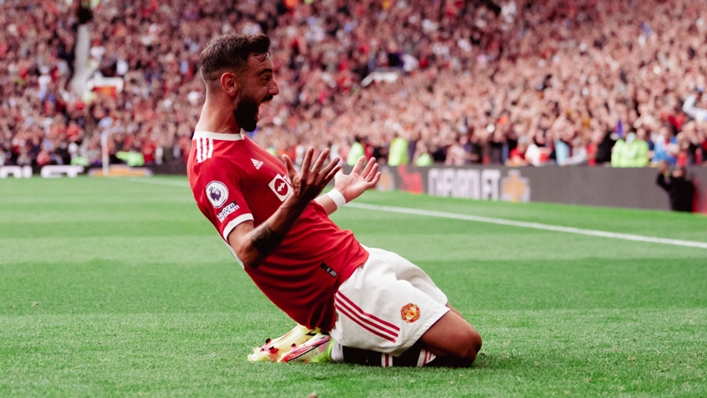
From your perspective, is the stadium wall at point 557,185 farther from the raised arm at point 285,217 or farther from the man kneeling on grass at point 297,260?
the raised arm at point 285,217

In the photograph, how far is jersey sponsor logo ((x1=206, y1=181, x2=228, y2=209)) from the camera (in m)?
4.36

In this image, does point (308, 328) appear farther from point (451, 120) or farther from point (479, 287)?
point (451, 120)

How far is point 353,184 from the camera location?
211 inches

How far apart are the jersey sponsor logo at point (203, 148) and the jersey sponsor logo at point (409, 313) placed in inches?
46.9

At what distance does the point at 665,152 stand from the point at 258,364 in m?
15.3

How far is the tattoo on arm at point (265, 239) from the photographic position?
418 cm

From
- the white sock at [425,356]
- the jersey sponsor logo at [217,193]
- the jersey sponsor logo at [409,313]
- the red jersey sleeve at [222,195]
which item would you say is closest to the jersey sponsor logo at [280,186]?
the red jersey sleeve at [222,195]

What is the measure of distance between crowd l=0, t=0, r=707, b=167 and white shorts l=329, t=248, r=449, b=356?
577 inches

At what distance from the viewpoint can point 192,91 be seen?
4575cm

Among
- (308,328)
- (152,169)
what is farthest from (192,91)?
(308,328)

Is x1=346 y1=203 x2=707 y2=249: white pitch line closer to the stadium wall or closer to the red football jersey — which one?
the stadium wall

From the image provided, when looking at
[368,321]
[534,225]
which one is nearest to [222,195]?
[368,321]

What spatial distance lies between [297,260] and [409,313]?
0.62m

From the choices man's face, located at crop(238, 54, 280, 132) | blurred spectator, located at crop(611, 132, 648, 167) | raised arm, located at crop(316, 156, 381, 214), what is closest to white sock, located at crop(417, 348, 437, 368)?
raised arm, located at crop(316, 156, 381, 214)
